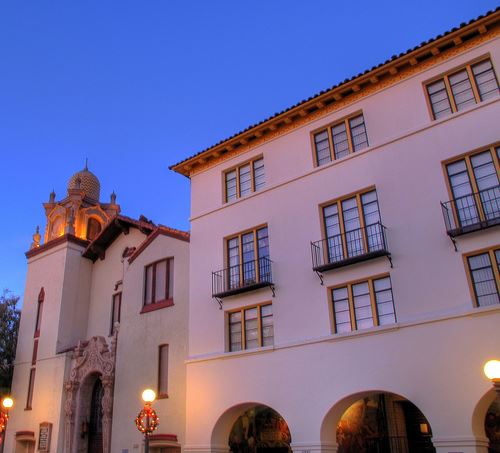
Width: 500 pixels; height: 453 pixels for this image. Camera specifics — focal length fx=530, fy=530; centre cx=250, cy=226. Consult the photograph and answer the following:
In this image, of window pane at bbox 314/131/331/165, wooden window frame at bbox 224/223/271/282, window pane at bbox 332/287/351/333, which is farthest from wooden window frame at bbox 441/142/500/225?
wooden window frame at bbox 224/223/271/282

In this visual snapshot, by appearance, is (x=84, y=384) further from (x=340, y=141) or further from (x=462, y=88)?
(x=462, y=88)

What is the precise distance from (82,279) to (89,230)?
5.01 m

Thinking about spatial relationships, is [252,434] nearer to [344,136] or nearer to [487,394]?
[487,394]

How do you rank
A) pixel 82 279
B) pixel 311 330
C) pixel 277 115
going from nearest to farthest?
pixel 311 330 → pixel 277 115 → pixel 82 279

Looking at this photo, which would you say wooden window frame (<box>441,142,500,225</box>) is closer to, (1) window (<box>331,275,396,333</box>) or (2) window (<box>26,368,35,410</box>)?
(1) window (<box>331,275,396,333</box>)

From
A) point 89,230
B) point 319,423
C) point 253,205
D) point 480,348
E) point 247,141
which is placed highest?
point 89,230

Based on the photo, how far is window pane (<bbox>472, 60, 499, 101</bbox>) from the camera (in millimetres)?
16031

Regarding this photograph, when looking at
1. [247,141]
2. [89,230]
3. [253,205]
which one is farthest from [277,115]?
[89,230]

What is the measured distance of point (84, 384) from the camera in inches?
1042

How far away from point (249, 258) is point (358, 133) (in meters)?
6.12

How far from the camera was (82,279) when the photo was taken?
100 feet

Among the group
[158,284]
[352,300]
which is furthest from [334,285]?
[158,284]

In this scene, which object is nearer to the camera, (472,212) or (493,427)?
(472,212)

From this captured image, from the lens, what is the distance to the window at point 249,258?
19.5 m
